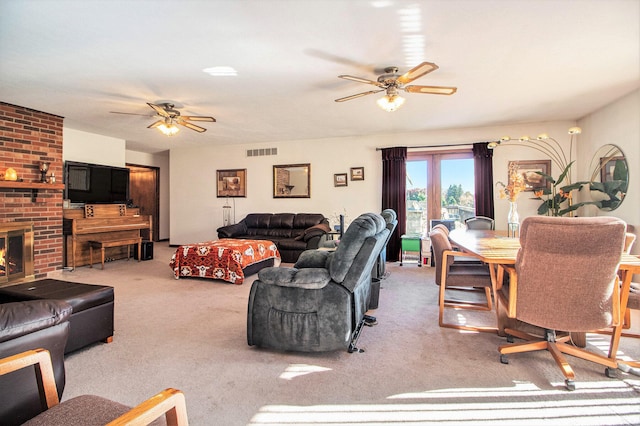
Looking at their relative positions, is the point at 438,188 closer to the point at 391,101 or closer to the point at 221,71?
the point at 391,101

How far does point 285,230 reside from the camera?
6.66 m

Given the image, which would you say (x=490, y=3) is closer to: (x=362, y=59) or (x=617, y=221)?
(x=362, y=59)

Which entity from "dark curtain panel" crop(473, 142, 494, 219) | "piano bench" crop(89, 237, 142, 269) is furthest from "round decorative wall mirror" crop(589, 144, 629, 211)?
"piano bench" crop(89, 237, 142, 269)

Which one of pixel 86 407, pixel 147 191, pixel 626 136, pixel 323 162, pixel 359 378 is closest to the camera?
pixel 86 407

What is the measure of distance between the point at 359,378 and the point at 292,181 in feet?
17.5

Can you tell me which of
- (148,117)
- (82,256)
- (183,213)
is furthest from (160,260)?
(148,117)

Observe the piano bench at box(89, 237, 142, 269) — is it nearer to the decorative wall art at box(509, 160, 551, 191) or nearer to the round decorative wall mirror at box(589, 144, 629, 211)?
the decorative wall art at box(509, 160, 551, 191)

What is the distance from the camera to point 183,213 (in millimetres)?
7887

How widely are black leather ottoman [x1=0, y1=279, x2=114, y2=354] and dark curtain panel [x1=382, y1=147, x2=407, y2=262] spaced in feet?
15.4

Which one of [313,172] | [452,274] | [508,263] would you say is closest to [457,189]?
[313,172]

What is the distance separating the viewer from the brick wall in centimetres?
443

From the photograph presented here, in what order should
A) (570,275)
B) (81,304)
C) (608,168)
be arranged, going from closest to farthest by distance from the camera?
(570,275) < (81,304) < (608,168)

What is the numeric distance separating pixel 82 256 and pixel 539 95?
741 centimetres

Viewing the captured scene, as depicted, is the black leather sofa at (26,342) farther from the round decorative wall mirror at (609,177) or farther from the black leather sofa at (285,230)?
the round decorative wall mirror at (609,177)
